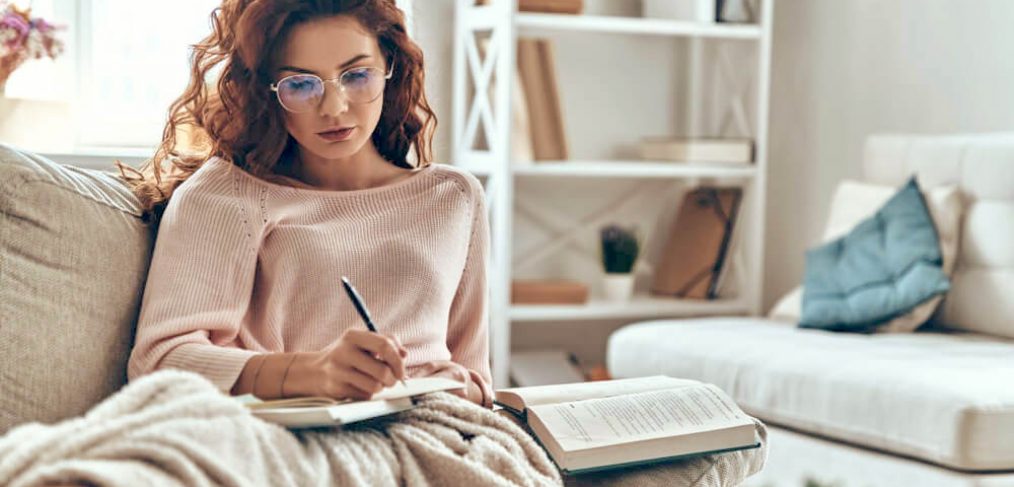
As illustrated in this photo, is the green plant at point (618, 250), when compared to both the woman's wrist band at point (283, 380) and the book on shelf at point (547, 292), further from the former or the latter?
the woman's wrist band at point (283, 380)

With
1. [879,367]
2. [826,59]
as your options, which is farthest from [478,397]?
[826,59]

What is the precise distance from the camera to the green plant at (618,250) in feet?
12.3

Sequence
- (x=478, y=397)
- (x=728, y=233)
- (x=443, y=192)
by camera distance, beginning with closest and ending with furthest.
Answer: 1. (x=478, y=397)
2. (x=443, y=192)
3. (x=728, y=233)

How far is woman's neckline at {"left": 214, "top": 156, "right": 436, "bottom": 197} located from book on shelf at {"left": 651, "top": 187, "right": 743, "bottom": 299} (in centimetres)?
222

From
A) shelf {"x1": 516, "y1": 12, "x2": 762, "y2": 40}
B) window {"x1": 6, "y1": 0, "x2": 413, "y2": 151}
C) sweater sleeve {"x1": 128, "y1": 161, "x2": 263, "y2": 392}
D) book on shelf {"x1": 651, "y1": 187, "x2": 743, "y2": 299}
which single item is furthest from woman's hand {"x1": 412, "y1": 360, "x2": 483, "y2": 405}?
book on shelf {"x1": 651, "y1": 187, "x2": 743, "y2": 299}

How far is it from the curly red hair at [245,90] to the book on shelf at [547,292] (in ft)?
6.20

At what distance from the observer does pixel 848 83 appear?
3.84m

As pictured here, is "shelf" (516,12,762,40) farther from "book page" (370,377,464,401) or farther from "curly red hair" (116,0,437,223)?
"book page" (370,377,464,401)

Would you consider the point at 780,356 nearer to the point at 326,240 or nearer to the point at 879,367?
the point at 879,367

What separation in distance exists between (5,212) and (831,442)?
1.83 metres

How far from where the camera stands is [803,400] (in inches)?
104

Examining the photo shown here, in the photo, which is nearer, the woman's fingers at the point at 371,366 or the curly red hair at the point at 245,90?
the woman's fingers at the point at 371,366

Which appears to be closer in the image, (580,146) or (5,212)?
(5,212)

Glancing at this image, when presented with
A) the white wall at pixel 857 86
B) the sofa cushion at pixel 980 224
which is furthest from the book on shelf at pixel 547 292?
the sofa cushion at pixel 980 224
